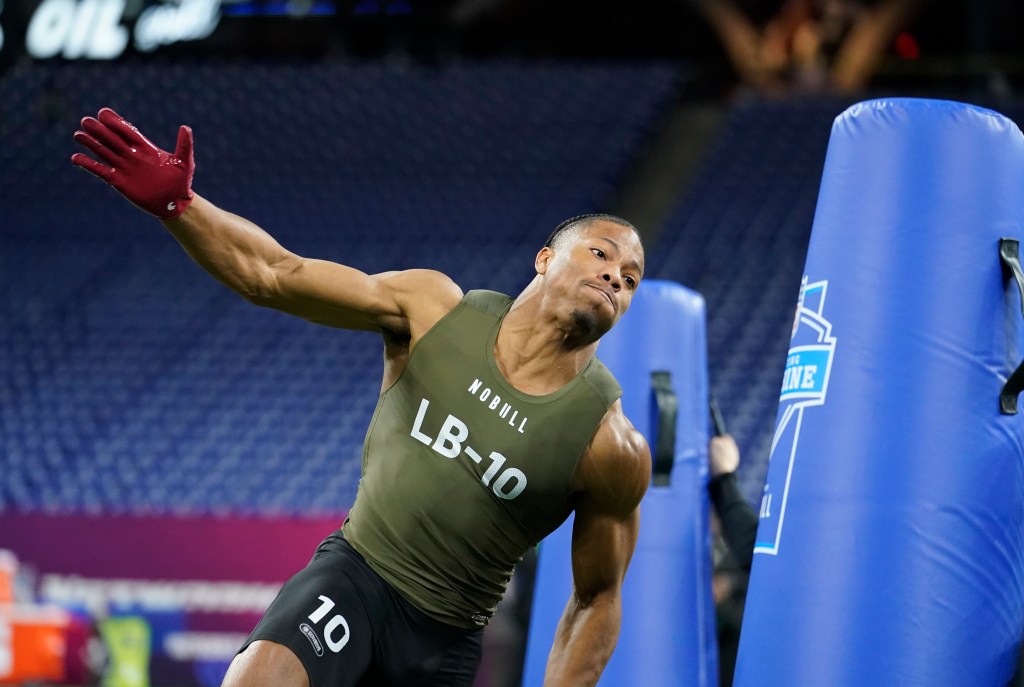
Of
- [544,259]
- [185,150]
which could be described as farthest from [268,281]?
[544,259]

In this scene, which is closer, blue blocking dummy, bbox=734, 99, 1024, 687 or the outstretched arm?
the outstretched arm

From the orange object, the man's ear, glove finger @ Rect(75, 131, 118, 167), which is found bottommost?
the orange object

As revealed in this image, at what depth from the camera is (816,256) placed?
10.0 ft

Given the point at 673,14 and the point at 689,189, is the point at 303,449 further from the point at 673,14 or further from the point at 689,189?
the point at 673,14

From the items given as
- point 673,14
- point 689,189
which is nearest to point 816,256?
point 689,189

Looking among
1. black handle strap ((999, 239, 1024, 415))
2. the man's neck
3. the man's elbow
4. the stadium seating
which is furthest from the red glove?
the stadium seating

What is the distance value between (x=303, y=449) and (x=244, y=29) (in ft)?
27.5

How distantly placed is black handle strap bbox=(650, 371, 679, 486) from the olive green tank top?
0.74 meters

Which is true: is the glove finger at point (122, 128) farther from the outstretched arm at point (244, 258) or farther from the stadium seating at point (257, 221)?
the stadium seating at point (257, 221)

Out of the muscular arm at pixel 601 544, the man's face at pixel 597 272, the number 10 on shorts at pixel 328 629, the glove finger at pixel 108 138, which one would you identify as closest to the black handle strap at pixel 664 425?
the muscular arm at pixel 601 544

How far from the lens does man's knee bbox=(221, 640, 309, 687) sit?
251cm

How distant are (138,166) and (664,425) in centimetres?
169

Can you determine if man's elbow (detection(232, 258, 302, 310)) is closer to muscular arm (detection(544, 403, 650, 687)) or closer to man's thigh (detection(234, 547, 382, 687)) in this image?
man's thigh (detection(234, 547, 382, 687))

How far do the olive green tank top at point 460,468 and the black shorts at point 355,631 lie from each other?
0.04 m
